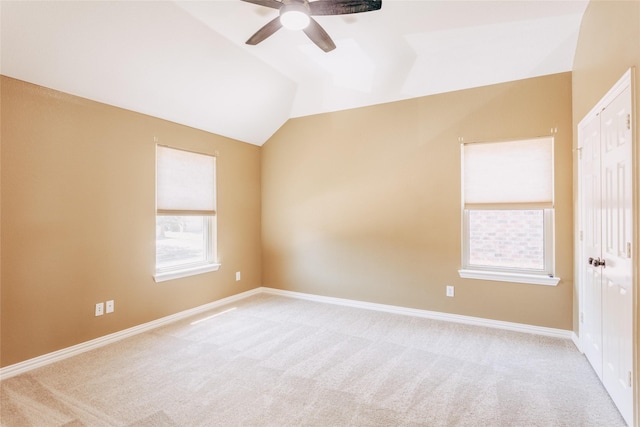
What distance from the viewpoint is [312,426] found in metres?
1.99

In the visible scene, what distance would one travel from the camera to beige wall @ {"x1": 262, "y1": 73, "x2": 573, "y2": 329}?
Answer: 11.1ft

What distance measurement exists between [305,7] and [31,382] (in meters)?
3.49

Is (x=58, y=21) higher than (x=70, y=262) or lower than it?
higher

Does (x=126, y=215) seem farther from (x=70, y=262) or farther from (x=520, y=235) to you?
(x=520, y=235)

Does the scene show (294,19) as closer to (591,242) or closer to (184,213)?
(184,213)

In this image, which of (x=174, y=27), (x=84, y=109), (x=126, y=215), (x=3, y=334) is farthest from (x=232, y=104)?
(x=3, y=334)

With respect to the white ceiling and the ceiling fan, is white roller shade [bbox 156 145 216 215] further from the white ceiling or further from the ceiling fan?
the ceiling fan

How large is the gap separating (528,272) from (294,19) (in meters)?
3.45

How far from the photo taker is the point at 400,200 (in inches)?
164

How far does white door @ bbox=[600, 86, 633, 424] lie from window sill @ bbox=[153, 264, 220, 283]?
412cm

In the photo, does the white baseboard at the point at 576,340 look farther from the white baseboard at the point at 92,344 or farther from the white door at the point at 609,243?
the white baseboard at the point at 92,344

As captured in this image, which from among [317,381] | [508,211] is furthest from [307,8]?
[508,211]

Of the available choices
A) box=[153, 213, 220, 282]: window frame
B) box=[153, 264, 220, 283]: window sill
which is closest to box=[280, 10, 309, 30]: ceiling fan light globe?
box=[153, 213, 220, 282]: window frame

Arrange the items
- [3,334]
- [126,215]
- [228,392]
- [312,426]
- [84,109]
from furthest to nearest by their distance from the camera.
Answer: [126,215] < [84,109] < [3,334] < [228,392] < [312,426]
